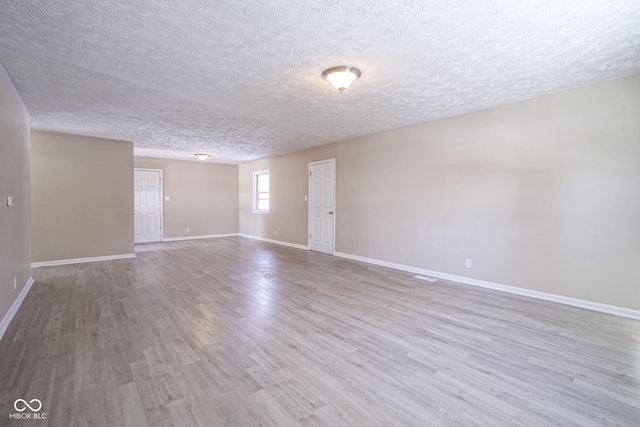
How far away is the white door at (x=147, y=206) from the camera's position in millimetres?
8297

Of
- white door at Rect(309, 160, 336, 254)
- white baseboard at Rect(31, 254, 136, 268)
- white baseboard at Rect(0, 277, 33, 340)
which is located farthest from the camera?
white door at Rect(309, 160, 336, 254)

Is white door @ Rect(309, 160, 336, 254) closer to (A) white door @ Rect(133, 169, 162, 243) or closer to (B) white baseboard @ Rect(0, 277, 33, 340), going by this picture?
(A) white door @ Rect(133, 169, 162, 243)

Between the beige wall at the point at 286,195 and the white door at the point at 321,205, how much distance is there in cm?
21

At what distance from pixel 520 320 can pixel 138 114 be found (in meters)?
5.53

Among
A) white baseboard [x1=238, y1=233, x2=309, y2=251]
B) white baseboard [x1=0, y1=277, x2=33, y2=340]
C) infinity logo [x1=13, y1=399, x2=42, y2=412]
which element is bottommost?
infinity logo [x1=13, y1=399, x2=42, y2=412]

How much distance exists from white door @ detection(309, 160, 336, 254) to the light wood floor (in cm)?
280

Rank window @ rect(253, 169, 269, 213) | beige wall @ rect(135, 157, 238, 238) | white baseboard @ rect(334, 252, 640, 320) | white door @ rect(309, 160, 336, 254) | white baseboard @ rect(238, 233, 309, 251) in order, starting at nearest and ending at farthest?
white baseboard @ rect(334, 252, 640, 320), white door @ rect(309, 160, 336, 254), white baseboard @ rect(238, 233, 309, 251), beige wall @ rect(135, 157, 238, 238), window @ rect(253, 169, 269, 213)

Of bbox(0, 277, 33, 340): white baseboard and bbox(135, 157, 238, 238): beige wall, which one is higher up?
bbox(135, 157, 238, 238): beige wall

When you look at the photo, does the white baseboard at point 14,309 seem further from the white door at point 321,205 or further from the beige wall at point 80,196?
the white door at point 321,205

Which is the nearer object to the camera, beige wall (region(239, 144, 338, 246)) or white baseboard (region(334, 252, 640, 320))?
white baseboard (region(334, 252, 640, 320))

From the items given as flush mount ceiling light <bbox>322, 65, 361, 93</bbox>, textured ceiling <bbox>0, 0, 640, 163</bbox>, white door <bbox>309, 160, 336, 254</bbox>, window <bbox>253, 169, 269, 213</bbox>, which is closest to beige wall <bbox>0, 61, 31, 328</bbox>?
textured ceiling <bbox>0, 0, 640, 163</bbox>

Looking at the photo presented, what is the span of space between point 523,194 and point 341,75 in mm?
2841

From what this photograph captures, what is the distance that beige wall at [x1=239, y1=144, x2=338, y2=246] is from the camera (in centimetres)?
740

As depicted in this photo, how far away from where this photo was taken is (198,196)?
9.33 m
